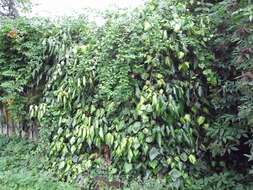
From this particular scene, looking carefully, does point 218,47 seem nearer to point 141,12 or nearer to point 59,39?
point 141,12

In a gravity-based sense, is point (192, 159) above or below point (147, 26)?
below

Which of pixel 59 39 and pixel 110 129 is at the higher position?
pixel 59 39

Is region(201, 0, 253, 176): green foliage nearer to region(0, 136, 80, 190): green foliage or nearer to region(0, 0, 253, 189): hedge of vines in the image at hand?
region(0, 0, 253, 189): hedge of vines

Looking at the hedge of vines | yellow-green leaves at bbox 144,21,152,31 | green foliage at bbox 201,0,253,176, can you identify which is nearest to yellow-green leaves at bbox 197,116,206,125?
the hedge of vines

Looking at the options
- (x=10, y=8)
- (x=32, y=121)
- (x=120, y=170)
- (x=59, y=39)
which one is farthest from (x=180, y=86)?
(x=10, y=8)

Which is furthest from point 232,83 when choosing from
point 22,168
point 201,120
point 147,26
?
point 22,168

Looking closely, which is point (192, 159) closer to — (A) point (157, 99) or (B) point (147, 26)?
(A) point (157, 99)

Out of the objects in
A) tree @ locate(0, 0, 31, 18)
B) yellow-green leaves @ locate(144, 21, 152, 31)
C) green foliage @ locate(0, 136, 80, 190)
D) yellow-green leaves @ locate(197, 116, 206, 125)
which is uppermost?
tree @ locate(0, 0, 31, 18)

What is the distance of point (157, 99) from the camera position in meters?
2.86

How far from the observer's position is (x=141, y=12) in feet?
10.3

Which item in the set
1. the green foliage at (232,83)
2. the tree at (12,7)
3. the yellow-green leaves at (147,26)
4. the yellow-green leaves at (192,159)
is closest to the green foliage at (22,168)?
the yellow-green leaves at (192,159)

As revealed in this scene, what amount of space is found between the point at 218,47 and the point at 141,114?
1.14 m

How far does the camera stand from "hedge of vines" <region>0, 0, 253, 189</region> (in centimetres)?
287

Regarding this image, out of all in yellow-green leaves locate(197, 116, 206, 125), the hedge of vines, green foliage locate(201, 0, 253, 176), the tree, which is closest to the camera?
green foliage locate(201, 0, 253, 176)
